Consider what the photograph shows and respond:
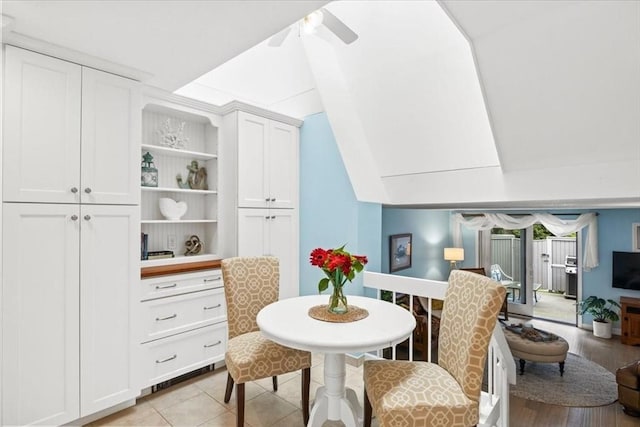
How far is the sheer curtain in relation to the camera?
573cm

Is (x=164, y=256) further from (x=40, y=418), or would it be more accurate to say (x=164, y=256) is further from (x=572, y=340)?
(x=572, y=340)

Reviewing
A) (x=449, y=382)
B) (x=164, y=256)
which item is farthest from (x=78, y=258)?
(x=449, y=382)

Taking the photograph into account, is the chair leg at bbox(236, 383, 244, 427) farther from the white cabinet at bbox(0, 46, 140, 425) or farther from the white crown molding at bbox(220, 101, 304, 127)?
the white crown molding at bbox(220, 101, 304, 127)

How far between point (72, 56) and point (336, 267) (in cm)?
202

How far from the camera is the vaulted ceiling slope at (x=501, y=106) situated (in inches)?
60.7

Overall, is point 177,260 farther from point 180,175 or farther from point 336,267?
point 336,267

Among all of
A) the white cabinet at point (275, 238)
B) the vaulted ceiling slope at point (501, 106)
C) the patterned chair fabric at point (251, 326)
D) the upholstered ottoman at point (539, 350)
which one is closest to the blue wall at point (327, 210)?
the white cabinet at point (275, 238)

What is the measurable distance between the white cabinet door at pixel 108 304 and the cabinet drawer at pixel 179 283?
12 centimetres

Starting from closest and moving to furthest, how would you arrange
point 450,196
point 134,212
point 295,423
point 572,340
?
point 295,423, point 134,212, point 450,196, point 572,340

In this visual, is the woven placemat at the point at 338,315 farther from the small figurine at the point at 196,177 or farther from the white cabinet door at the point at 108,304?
the small figurine at the point at 196,177

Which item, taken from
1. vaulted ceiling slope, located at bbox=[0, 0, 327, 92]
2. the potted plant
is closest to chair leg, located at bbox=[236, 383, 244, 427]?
vaulted ceiling slope, located at bbox=[0, 0, 327, 92]

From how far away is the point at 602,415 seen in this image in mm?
3266

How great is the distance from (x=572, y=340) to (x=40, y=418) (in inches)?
272

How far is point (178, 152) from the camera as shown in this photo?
2.83 metres
